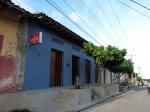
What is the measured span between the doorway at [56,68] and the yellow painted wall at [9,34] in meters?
4.47

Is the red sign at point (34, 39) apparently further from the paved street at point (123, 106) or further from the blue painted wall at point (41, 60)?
the paved street at point (123, 106)

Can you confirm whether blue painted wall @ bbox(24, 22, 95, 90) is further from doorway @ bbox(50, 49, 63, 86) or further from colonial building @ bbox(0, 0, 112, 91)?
doorway @ bbox(50, 49, 63, 86)

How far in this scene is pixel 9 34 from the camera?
501 inches

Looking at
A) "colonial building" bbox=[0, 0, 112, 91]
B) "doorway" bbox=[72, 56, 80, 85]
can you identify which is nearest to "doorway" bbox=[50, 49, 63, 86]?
"colonial building" bbox=[0, 0, 112, 91]

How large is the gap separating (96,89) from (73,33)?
25.9 feet

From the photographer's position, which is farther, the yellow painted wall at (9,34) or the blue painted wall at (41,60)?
the blue painted wall at (41,60)

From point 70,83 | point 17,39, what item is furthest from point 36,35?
point 70,83

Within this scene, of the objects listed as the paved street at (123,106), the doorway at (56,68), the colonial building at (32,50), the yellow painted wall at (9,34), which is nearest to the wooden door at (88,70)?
the colonial building at (32,50)

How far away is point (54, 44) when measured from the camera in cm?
1722

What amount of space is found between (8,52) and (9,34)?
2.87ft

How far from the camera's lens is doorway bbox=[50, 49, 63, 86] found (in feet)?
56.6

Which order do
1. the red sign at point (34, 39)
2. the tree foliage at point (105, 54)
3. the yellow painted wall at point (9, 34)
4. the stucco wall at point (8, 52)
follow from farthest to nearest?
the tree foliage at point (105, 54)
the red sign at point (34, 39)
the yellow painted wall at point (9, 34)
the stucco wall at point (8, 52)

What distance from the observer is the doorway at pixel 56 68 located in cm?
1727

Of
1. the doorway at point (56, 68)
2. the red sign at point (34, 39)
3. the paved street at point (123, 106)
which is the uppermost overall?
the red sign at point (34, 39)
